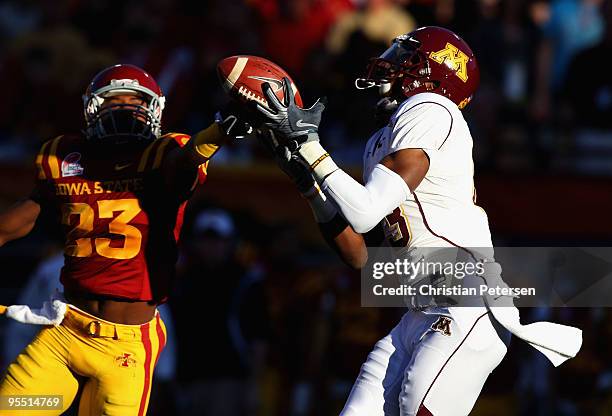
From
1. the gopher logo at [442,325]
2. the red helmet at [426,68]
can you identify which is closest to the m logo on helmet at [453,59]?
the red helmet at [426,68]

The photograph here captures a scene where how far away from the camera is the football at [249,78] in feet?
14.9

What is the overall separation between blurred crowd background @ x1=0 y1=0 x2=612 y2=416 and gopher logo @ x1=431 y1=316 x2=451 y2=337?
3.63 metres

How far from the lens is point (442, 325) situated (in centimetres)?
455

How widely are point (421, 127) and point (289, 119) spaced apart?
516mm

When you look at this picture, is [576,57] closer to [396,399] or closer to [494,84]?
[494,84]

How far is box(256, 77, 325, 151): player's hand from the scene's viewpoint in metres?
4.44

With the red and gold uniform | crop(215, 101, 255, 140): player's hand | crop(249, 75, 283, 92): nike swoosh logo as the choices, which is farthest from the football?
the red and gold uniform

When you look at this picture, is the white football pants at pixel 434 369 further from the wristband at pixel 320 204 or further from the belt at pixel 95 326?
the belt at pixel 95 326

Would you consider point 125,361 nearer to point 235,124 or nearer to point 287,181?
point 235,124

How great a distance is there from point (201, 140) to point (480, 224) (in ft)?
3.89

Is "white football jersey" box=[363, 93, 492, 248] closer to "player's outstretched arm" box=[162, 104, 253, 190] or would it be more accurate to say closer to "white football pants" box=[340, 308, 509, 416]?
"white football pants" box=[340, 308, 509, 416]

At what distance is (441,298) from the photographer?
4641 millimetres

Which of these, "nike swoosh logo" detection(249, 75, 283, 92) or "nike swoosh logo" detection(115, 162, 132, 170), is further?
"nike swoosh logo" detection(115, 162, 132, 170)
